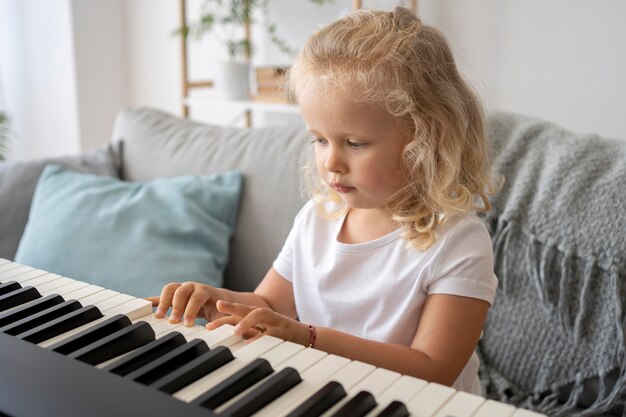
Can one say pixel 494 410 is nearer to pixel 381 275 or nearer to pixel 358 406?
pixel 358 406

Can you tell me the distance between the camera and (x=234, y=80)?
2797mm

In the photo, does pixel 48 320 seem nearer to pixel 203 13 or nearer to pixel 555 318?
pixel 555 318

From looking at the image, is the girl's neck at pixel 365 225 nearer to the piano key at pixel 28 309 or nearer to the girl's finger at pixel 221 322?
the girl's finger at pixel 221 322

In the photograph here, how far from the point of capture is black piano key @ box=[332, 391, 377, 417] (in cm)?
63

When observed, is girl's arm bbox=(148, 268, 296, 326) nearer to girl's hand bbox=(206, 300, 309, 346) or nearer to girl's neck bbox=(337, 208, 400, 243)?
girl's hand bbox=(206, 300, 309, 346)

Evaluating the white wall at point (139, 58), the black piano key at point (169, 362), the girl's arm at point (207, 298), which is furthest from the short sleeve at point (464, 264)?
the white wall at point (139, 58)

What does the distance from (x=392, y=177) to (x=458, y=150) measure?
0.12 metres

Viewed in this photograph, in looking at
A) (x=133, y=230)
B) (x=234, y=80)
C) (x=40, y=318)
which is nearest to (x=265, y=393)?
(x=40, y=318)

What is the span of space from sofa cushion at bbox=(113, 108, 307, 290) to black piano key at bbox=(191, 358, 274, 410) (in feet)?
3.15

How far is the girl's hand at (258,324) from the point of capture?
0.82 metres

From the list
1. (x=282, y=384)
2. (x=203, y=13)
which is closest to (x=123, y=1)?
(x=203, y=13)

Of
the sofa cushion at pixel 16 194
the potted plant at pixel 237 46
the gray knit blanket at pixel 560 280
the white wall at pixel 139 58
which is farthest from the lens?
the potted plant at pixel 237 46

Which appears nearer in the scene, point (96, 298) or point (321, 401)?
point (321, 401)

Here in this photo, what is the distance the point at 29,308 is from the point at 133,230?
2.64 feet
